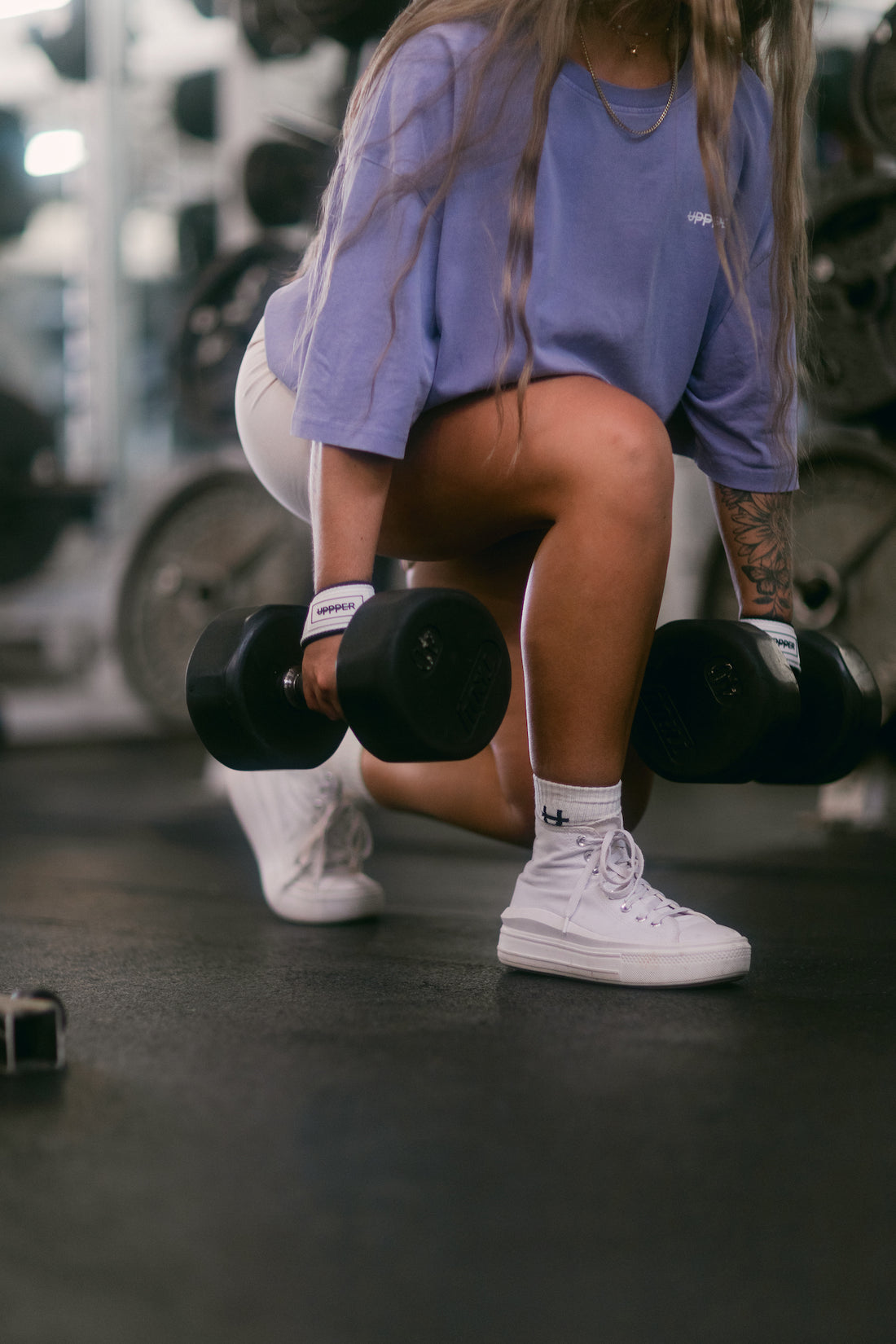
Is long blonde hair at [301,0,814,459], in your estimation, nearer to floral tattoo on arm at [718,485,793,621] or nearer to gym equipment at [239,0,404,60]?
floral tattoo on arm at [718,485,793,621]

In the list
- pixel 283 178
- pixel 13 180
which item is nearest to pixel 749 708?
pixel 283 178

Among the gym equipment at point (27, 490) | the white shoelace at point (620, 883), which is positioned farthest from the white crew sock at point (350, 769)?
the gym equipment at point (27, 490)

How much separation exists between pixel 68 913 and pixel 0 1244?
2.77 feet

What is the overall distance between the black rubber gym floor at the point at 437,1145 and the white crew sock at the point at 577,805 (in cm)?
13

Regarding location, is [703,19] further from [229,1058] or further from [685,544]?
[685,544]

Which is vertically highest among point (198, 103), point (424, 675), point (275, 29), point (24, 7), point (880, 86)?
point (24, 7)

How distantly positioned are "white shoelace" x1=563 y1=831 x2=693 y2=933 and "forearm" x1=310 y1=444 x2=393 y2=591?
0.29 metres

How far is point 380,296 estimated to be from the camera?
1.01m

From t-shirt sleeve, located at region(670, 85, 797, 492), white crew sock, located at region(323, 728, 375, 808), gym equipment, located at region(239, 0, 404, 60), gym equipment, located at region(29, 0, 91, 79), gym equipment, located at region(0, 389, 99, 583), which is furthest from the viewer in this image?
gym equipment, located at region(29, 0, 91, 79)

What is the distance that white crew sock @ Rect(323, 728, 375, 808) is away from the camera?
133cm

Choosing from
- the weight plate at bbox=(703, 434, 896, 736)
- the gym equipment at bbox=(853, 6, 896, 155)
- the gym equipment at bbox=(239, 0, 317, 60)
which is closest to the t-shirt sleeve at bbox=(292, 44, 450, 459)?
the weight plate at bbox=(703, 434, 896, 736)

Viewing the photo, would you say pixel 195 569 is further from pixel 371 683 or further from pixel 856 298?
pixel 371 683

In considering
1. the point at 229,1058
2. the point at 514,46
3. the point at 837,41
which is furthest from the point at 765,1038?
the point at 837,41

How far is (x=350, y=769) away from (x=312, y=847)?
92 millimetres
